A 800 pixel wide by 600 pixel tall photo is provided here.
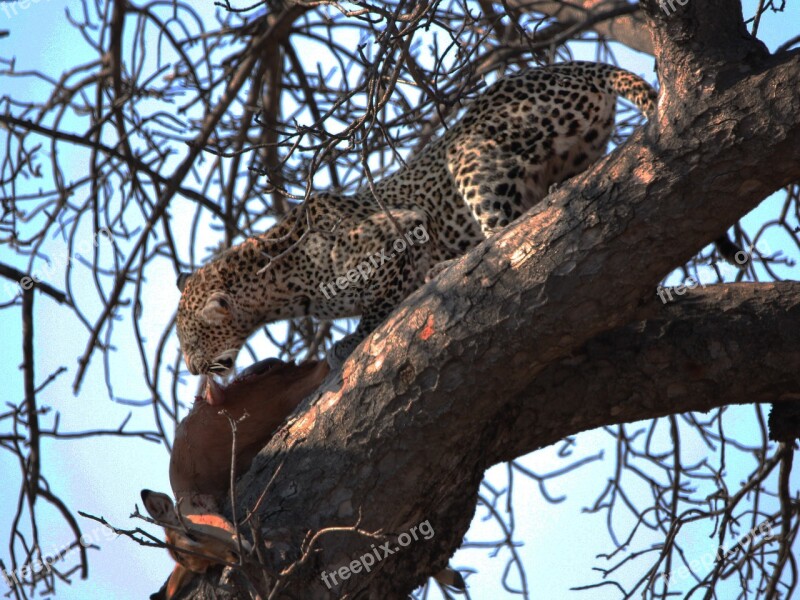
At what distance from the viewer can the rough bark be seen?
2.77 meters

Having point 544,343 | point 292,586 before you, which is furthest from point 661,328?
point 292,586

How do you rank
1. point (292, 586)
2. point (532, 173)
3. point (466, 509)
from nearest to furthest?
point (292, 586) → point (466, 509) → point (532, 173)

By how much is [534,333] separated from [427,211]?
6.38 ft

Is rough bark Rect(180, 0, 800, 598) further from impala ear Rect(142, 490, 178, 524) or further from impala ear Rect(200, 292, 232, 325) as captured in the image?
impala ear Rect(200, 292, 232, 325)

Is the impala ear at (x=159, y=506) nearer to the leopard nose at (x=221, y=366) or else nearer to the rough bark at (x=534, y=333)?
the rough bark at (x=534, y=333)

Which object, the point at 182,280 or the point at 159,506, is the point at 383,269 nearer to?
the point at 182,280

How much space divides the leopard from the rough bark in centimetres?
110

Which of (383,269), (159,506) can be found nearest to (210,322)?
(383,269)

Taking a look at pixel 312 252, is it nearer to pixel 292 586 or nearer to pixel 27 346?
pixel 27 346

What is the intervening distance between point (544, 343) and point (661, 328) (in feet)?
2.57

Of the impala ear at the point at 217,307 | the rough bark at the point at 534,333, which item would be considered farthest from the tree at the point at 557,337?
the impala ear at the point at 217,307

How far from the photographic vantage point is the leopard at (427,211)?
4.44 meters

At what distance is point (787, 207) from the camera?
15.6ft

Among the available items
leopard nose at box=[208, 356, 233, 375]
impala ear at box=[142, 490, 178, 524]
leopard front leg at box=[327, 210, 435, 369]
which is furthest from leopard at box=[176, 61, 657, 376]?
impala ear at box=[142, 490, 178, 524]
